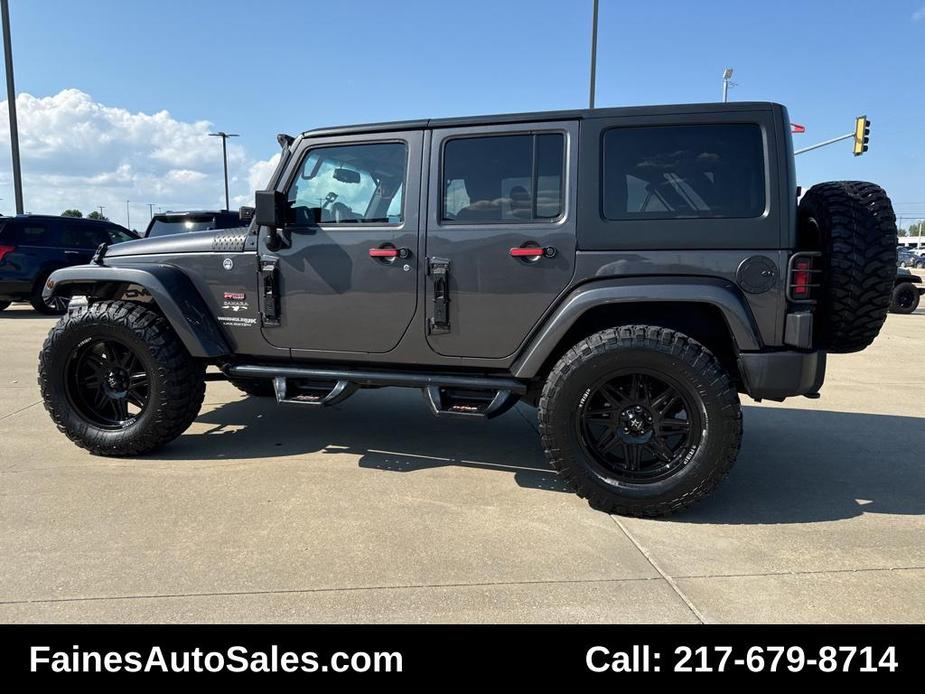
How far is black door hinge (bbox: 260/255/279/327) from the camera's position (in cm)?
374

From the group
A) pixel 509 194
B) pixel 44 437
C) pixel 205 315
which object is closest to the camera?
pixel 509 194

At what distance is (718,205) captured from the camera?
3.08 meters

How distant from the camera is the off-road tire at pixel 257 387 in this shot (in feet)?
17.3

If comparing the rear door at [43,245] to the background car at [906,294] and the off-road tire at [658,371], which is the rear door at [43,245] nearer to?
the off-road tire at [658,371]

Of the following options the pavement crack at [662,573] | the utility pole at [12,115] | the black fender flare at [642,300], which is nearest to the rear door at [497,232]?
the black fender flare at [642,300]

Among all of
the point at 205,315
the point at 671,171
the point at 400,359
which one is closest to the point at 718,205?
the point at 671,171

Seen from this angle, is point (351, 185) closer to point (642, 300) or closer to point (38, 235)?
point (642, 300)

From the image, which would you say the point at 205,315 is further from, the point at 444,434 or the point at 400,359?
the point at 444,434

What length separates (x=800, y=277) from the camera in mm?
2949

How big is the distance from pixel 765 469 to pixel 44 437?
4998mm

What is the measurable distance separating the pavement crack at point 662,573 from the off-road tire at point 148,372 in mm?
2772

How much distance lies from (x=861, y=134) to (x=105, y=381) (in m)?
20.1

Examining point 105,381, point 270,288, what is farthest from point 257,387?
point 270,288

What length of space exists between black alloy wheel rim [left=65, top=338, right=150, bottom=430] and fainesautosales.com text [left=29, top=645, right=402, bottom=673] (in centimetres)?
219
